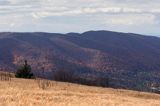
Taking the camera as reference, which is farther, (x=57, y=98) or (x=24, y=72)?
(x=24, y=72)

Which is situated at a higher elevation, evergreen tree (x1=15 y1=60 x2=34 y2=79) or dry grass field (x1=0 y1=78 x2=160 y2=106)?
evergreen tree (x1=15 y1=60 x2=34 y2=79)

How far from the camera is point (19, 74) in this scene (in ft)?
218

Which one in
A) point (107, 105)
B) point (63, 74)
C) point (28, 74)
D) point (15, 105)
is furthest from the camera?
point (63, 74)

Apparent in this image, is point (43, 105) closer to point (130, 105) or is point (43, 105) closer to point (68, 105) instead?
point (68, 105)

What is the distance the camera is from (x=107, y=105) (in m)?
22.9

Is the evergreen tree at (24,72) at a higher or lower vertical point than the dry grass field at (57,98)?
higher

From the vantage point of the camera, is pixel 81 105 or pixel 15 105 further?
pixel 81 105

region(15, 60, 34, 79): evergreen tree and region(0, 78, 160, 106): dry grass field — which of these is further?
region(15, 60, 34, 79): evergreen tree

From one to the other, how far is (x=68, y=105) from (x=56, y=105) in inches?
24.1

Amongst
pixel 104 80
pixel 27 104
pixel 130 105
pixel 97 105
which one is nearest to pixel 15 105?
pixel 27 104

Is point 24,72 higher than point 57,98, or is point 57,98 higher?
point 24,72

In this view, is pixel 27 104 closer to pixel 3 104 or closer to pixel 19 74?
pixel 3 104

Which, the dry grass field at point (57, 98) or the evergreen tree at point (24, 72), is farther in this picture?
the evergreen tree at point (24, 72)

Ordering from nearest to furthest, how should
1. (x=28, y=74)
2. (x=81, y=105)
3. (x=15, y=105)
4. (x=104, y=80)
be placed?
1. (x=15, y=105)
2. (x=81, y=105)
3. (x=28, y=74)
4. (x=104, y=80)
